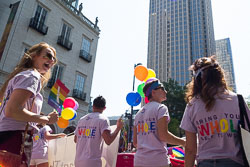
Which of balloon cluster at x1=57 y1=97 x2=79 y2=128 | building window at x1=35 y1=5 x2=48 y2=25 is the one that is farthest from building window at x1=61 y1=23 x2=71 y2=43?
balloon cluster at x1=57 y1=97 x2=79 y2=128

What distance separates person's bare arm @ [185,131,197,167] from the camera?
1.68 metres

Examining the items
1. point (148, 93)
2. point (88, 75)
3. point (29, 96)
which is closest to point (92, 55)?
point (88, 75)

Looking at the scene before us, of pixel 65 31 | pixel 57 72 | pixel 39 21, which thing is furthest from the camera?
pixel 65 31

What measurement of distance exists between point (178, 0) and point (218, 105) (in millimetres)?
96817

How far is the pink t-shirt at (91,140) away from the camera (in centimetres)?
292

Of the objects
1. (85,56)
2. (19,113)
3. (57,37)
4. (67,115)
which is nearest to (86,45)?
(85,56)

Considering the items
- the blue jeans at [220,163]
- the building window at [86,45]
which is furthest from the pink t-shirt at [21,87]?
the building window at [86,45]

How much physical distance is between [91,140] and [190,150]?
70.1 inches

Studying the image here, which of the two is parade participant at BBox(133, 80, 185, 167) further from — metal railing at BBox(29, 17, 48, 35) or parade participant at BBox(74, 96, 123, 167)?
metal railing at BBox(29, 17, 48, 35)

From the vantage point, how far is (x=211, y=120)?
1.63 m

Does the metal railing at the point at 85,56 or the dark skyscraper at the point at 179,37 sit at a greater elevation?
the dark skyscraper at the point at 179,37

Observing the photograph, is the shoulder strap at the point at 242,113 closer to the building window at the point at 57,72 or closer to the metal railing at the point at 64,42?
the building window at the point at 57,72

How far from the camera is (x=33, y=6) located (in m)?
12.1

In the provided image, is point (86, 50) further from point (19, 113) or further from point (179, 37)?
point (179, 37)
